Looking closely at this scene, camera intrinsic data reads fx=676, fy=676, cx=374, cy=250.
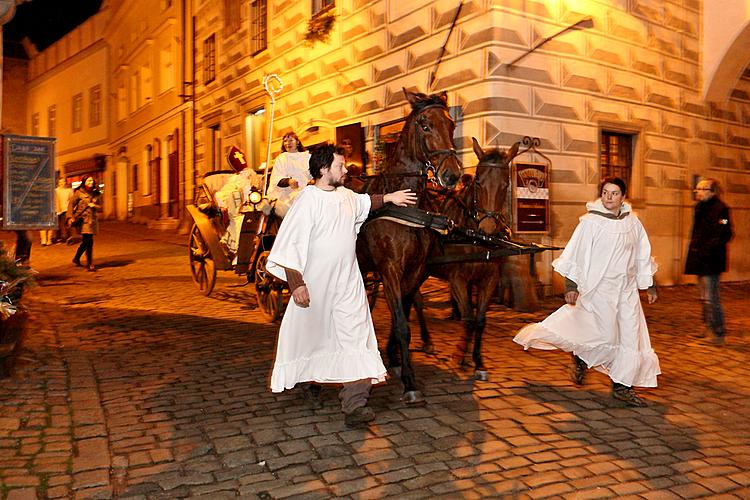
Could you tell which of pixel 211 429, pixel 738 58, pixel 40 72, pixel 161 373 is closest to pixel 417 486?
pixel 211 429

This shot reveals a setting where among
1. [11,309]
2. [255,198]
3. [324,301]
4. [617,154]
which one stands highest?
[617,154]

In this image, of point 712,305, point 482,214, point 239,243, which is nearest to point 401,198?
point 482,214

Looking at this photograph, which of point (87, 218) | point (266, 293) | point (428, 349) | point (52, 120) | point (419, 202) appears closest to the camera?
Result: point (419, 202)

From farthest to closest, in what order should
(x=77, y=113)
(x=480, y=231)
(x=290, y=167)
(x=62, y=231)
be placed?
(x=77, y=113), (x=62, y=231), (x=290, y=167), (x=480, y=231)

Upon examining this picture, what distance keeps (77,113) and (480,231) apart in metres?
34.0

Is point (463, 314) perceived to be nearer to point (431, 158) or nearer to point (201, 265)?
point (431, 158)

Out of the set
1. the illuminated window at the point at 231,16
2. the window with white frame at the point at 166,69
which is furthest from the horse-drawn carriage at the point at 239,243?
the window with white frame at the point at 166,69

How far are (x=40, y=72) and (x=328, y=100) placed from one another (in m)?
30.3

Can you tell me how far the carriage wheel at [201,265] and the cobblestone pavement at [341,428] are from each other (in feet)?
8.13

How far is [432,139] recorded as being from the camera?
500 cm

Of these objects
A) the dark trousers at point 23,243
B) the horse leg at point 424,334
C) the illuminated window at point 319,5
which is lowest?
the horse leg at point 424,334

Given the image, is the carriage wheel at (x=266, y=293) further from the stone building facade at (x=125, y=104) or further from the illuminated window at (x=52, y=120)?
the illuminated window at (x=52, y=120)

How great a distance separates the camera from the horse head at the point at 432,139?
483 cm

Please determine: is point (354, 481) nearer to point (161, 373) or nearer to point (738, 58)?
point (161, 373)
